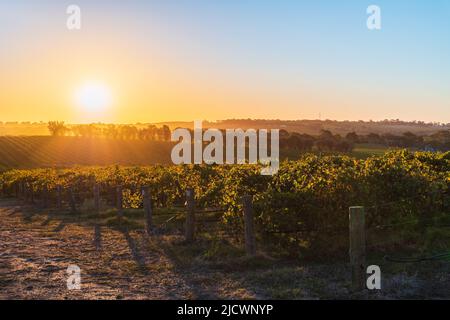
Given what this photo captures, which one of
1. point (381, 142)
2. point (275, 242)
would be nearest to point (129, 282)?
point (275, 242)

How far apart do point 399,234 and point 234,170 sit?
4.45 m

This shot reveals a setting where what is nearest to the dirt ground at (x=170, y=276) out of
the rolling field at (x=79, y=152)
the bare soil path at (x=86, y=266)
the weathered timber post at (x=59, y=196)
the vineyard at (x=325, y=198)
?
the bare soil path at (x=86, y=266)

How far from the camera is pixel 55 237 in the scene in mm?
14883

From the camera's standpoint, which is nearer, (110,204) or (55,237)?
(55,237)

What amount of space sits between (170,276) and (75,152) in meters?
91.1

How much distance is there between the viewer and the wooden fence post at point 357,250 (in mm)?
7750

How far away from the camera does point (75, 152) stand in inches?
3782

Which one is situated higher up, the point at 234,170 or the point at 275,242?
the point at 234,170

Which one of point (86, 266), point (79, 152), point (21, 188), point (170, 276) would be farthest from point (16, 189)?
point (79, 152)

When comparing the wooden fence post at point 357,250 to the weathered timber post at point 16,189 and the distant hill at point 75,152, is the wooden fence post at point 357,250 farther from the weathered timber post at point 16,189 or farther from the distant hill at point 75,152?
the distant hill at point 75,152

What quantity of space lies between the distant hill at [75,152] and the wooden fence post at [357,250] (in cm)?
7714
